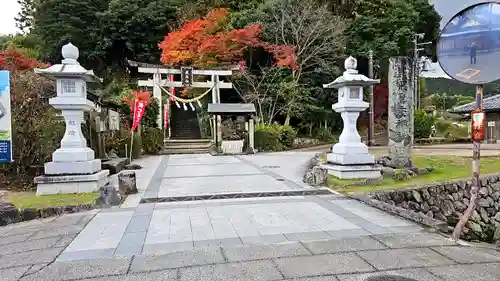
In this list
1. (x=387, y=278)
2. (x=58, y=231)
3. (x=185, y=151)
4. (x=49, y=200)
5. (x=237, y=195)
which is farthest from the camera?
(x=185, y=151)

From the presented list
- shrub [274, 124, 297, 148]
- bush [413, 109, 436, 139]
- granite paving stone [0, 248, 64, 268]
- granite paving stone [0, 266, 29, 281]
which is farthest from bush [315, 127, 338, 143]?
granite paving stone [0, 266, 29, 281]

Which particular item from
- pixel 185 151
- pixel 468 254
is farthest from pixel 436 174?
pixel 185 151

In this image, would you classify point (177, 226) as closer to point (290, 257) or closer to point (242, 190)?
point (290, 257)

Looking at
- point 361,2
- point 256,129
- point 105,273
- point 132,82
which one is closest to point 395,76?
point 105,273

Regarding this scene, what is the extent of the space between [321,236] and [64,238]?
10.4 feet

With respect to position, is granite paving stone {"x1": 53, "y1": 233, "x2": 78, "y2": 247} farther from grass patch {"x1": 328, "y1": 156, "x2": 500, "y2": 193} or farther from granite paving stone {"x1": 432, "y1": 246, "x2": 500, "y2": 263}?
grass patch {"x1": 328, "y1": 156, "x2": 500, "y2": 193}

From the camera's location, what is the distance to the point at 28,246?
4020mm

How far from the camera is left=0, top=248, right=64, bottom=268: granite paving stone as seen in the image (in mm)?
3471

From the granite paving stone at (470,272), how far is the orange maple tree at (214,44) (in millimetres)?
17364

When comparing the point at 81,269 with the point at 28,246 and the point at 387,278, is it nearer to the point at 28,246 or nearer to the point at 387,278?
the point at 28,246

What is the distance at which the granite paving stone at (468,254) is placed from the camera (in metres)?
3.36

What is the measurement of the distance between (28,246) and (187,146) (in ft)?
49.1

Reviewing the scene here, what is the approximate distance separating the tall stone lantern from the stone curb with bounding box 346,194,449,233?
16.9 ft

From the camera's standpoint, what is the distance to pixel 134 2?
85.3 feet
